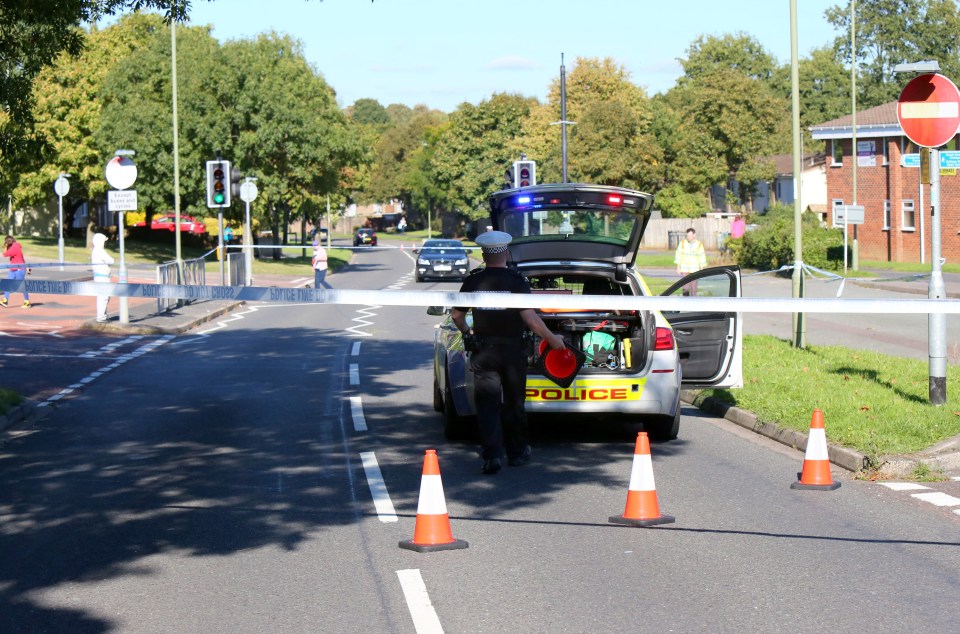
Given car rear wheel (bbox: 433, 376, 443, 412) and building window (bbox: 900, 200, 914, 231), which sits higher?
building window (bbox: 900, 200, 914, 231)

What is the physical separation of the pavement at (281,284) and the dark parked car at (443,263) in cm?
410

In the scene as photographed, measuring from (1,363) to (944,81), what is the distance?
13360mm

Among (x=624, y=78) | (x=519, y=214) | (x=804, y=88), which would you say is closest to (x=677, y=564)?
(x=519, y=214)

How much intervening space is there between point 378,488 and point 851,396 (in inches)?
219

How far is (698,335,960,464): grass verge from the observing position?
991 cm

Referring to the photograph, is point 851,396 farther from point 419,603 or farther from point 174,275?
point 174,275

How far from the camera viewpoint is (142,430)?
11.8 metres

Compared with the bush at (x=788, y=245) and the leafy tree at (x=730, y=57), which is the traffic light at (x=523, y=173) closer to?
the bush at (x=788, y=245)

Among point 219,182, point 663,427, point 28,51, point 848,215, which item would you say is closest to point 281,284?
point 219,182

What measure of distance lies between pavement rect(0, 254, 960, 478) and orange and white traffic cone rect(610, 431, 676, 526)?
2.55 meters

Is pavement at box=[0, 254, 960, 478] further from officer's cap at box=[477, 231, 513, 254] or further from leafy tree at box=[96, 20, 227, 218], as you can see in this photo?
leafy tree at box=[96, 20, 227, 218]

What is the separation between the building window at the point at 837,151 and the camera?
55259mm

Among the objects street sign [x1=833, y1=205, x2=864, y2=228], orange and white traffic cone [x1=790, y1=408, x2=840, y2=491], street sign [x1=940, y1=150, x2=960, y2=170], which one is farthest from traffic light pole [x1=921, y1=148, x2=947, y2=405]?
street sign [x1=833, y1=205, x2=864, y2=228]

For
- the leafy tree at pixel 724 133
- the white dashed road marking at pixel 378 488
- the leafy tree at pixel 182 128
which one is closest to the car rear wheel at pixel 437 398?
the white dashed road marking at pixel 378 488
